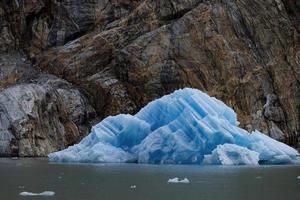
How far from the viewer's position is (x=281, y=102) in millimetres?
43750

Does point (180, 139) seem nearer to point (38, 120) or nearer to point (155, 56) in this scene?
point (38, 120)

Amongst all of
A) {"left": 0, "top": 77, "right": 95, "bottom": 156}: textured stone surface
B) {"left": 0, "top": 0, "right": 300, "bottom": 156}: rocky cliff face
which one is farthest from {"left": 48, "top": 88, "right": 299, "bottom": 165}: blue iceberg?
{"left": 0, "top": 0, "right": 300, "bottom": 156}: rocky cliff face

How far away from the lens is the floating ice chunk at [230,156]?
1003 inches

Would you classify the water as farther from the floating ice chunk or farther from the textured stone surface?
the textured stone surface

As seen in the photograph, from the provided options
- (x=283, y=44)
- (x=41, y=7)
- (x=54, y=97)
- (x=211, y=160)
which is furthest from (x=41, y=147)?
(x=283, y=44)

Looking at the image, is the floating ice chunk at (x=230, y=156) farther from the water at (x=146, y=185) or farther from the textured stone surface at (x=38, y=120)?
the textured stone surface at (x=38, y=120)

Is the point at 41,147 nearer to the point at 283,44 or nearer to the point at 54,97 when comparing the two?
the point at 54,97

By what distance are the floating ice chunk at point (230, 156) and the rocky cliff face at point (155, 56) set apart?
13995mm

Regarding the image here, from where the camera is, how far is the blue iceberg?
2603 cm

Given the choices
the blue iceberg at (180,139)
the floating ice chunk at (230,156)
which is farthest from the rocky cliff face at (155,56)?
the floating ice chunk at (230,156)

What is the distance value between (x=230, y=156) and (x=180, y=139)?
213 centimetres

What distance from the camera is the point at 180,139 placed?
26203 mm

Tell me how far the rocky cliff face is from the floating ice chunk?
14.0 meters

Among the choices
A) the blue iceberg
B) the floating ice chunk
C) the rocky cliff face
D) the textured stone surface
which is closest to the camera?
the floating ice chunk
